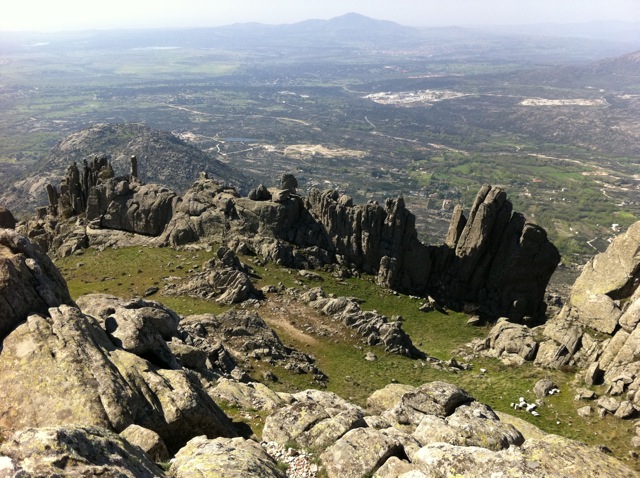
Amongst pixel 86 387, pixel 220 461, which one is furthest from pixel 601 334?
pixel 86 387

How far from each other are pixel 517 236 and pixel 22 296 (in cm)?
7393

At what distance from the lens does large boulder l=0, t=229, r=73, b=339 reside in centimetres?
2384

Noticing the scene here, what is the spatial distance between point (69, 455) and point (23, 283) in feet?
52.5

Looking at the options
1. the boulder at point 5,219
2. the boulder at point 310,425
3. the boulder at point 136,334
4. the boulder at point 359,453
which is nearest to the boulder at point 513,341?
the boulder at point 310,425

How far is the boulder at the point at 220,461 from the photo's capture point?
55.3ft

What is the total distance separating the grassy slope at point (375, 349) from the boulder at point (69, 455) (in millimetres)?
14892

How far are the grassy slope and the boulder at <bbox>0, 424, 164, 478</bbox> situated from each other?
14892mm

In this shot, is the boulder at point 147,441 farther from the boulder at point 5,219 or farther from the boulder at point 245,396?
Result: the boulder at point 5,219

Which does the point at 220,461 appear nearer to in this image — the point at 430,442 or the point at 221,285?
the point at 430,442

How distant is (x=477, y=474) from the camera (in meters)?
18.5

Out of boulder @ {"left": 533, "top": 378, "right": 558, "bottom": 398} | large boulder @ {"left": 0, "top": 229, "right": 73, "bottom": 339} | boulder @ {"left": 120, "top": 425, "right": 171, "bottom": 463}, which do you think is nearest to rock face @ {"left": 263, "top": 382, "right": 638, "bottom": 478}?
boulder @ {"left": 120, "top": 425, "right": 171, "bottom": 463}

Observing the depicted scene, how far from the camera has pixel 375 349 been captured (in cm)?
5703

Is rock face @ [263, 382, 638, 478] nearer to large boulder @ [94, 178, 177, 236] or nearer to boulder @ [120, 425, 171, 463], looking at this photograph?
boulder @ [120, 425, 171, 463]

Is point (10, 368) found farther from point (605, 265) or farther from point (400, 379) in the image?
point (605, 265)
